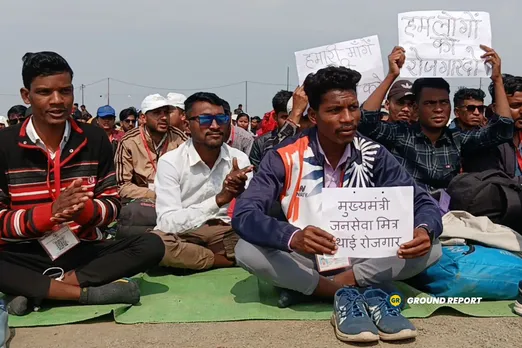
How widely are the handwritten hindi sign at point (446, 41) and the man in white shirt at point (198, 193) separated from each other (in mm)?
1601

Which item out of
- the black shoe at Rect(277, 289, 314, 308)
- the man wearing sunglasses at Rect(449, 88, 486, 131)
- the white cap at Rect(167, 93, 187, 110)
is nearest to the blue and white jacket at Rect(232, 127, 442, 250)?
the black shoe at Rect(277, 289, 314, 308)

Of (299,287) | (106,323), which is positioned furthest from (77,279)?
(299,287)

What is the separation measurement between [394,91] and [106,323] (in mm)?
3610

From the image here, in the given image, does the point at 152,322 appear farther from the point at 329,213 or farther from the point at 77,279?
the point at 329,213

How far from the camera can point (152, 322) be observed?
3.02 metres

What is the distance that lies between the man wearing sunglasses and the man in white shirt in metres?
2.04

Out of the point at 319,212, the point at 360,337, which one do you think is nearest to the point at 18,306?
the point at 319,212

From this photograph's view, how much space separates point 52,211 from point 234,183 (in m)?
1.17

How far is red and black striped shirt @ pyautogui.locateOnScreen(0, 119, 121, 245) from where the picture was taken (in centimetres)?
310

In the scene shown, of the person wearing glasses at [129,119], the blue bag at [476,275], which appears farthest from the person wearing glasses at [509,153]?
the person wearing glasses at [129,119]

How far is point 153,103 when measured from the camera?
6020 millimetres

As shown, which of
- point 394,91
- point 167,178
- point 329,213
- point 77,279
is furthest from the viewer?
point 394,91

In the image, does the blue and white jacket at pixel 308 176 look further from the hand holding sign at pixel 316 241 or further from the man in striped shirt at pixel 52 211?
the man in striped shirt at pixel 52 211

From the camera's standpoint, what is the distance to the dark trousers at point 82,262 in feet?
10.3
